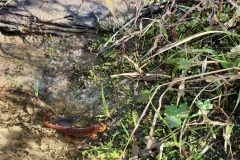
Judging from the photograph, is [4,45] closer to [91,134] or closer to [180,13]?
[91,134]

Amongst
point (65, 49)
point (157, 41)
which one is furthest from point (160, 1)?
point (65, 49)

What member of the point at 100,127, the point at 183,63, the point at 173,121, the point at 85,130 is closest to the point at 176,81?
the point at 183,63

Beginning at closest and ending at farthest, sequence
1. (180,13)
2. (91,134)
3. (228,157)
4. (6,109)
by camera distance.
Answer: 1. (228,157)
2. (91,134)
3. (6,109)
4. (180,13)

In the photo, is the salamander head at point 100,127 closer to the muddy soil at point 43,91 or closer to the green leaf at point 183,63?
the muddy soil at point 43,91

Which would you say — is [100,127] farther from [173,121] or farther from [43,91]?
[43,91]

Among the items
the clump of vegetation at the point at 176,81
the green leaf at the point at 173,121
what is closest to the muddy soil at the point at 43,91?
the clump of vegetation at the point at 176,81

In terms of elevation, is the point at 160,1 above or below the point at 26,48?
above

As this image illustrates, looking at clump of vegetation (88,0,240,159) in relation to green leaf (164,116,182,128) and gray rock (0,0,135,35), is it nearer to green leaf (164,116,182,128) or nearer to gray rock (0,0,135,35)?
green leaf (164,116,182,128)
